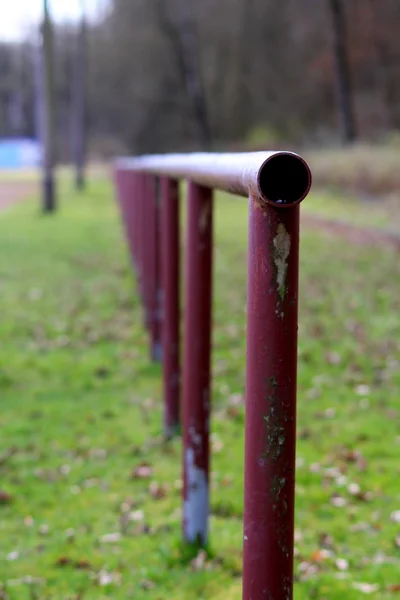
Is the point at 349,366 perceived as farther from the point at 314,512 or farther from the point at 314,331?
the point at 314,512

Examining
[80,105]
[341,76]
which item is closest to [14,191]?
[80,105]

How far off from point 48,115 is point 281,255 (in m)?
19.5

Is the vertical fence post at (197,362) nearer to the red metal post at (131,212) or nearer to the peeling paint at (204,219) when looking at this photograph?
the peeling paint at (204,219)

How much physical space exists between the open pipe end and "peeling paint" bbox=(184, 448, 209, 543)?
4.96 feet

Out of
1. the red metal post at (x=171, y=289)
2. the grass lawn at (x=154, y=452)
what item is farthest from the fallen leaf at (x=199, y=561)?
the red metal post at (x=171, y=289)

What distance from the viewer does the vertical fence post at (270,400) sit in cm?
169

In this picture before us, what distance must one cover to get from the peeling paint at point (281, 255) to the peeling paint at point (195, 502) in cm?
137

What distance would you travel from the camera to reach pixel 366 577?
2.84 m

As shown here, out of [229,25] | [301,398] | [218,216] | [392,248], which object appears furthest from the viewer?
[229,25]

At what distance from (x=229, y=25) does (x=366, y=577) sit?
41.3 m

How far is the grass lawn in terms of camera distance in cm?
293

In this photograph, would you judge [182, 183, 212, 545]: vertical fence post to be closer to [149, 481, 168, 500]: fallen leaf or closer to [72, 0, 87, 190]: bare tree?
[149, 481, 168, 500]: fallen leaf

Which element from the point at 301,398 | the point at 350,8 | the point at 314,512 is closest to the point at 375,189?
the point at 301,398

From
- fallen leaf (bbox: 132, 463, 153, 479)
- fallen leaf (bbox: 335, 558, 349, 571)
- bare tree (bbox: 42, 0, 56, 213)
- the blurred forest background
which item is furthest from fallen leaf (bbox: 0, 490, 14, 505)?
the blurred forest background
